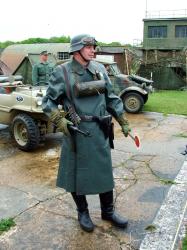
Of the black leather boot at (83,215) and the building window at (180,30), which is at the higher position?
the building window at (180,30)

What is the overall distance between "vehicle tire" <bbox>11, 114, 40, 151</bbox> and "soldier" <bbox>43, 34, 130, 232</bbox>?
271 cm

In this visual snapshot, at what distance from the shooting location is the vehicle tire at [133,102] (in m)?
10.4

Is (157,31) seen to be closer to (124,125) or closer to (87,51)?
(124,125)

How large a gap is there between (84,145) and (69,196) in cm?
123

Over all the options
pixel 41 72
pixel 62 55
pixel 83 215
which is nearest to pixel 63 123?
pixel 83 215

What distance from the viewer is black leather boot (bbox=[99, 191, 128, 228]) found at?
151 inches

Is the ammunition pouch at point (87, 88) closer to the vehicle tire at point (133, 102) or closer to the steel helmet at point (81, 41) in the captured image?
the steel helmet at point (81, 41)

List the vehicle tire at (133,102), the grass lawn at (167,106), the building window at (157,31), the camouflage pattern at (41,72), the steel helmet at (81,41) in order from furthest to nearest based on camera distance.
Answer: the building window at (157,31)
the grass lawn at (167,106)
the vehicle tire at (133,102)
the camouflage pattern at (41,72)
the steel helmet at (81,41)

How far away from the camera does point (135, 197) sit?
4629 mm

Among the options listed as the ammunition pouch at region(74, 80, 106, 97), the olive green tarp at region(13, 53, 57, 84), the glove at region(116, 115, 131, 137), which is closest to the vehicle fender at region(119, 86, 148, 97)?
the olive green tarp at region(13, 53, 57, 84)

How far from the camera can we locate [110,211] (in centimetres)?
A: 391

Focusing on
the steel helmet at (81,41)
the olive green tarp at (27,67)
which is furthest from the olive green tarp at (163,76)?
the steel helmet at (81,41)

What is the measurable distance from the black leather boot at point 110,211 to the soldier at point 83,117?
6.4 inches

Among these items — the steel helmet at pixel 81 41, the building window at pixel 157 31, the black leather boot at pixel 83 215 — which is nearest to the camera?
the steel helmet at pixel 81 41
